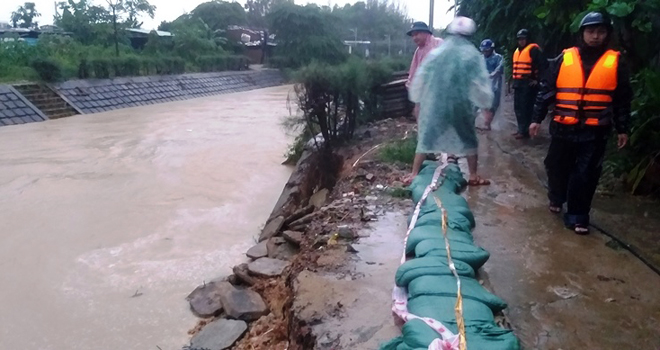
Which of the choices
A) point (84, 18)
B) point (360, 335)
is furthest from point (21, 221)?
point (84, 18)

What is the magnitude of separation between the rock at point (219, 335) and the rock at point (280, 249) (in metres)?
1.13

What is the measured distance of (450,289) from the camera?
294cm

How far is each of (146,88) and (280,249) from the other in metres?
18.9

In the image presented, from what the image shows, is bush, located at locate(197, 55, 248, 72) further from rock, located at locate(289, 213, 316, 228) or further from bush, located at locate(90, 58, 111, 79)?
rock, located at locate(289, 213, 316, 228)

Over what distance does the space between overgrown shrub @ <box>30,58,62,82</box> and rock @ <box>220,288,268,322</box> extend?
17094 mm

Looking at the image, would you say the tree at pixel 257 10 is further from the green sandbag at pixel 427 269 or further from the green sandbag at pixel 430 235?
the green sandbag at pixel 427 269

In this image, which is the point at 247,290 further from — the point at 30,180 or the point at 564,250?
the point at 30,180

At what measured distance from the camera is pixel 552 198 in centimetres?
455

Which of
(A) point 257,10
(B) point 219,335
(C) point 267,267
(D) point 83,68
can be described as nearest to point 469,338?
(B) point 219,335

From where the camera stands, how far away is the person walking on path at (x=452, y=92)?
15.5 feet

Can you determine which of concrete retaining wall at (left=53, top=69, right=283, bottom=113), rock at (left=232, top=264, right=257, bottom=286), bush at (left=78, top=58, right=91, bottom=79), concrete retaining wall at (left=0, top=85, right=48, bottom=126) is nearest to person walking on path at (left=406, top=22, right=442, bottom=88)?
rock at (left=232, top=264, right=257, bottom=286)

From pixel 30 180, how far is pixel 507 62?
357 inches

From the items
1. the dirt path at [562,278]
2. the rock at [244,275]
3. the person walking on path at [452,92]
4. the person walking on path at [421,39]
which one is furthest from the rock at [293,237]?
the dirt path at [562,278]

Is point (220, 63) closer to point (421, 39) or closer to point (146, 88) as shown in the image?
point (146, 88)
